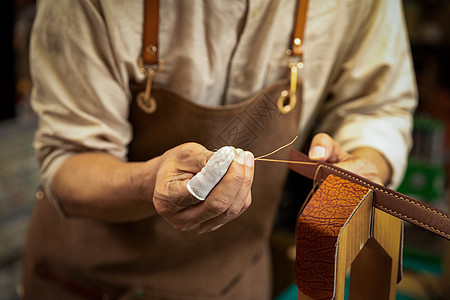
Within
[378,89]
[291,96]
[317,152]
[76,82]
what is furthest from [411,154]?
[76,82]

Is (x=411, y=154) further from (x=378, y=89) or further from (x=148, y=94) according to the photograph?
(x=148, y=94)

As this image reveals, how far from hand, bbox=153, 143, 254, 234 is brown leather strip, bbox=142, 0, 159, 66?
242mm

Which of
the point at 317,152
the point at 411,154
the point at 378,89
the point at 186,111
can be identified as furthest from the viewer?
the point at 411,154

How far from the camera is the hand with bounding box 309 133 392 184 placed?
1.95 ft

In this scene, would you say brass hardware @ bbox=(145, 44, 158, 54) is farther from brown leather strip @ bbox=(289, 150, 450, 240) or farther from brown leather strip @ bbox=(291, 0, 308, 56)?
brown leather strip @ bbox=(289, 150, 450, 240)

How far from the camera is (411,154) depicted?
1391 mm

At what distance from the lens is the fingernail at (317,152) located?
1.94 feet

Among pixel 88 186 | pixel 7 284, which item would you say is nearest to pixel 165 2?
pixel 88 186

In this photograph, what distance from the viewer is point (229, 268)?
2.96 feet

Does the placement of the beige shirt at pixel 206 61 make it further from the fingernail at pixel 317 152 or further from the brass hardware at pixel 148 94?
the fingernail at pixel 317 152

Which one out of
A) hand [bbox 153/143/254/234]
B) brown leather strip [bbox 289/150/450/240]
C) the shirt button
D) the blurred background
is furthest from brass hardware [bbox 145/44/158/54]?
the blurred background

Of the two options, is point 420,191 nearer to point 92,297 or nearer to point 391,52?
point 391,52

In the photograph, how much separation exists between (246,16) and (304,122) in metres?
0.22

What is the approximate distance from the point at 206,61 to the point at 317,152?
9.9 inches
